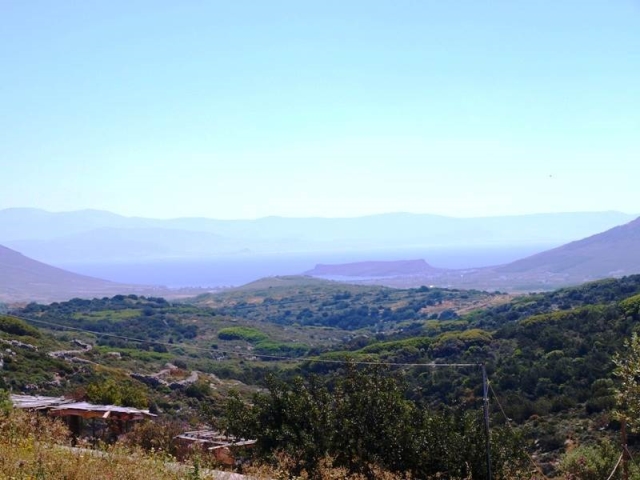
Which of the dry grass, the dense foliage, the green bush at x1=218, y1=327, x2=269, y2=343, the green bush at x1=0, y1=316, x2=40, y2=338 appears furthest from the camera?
the green bush at x1=218, y1=327, x2=269, y2=343

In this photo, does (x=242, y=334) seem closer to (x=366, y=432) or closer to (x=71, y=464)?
(x=366, y=432)

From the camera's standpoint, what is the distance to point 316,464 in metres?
9.36

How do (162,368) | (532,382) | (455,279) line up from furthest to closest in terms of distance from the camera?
(455,279)
(162,368)
(532,382)

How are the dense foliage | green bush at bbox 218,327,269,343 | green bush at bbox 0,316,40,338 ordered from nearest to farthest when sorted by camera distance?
1. the dense foliage
2. green bush at bbox 0,316,40,338
3. green bush at bbox 218,327,269,343

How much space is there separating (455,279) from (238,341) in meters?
133

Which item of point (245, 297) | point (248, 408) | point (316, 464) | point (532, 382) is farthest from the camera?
point (245, 297)

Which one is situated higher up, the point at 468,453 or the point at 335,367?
the point at 468,453

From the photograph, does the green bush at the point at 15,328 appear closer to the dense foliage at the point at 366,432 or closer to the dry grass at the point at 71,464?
the dense foliage at the point at 366,432

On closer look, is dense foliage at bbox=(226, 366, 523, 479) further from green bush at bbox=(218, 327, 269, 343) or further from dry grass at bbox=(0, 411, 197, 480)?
green bush at bbox=(218, 327, 269, 343)

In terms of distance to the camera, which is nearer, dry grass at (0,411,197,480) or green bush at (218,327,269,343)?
dry grass at (0,411,197,480)

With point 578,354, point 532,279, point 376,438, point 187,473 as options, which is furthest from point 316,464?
point 532,279

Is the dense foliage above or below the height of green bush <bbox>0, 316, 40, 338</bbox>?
above

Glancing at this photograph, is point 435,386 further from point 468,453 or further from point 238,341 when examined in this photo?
point 238,341

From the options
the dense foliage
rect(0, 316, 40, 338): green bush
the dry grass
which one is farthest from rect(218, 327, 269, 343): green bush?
the dry grass
